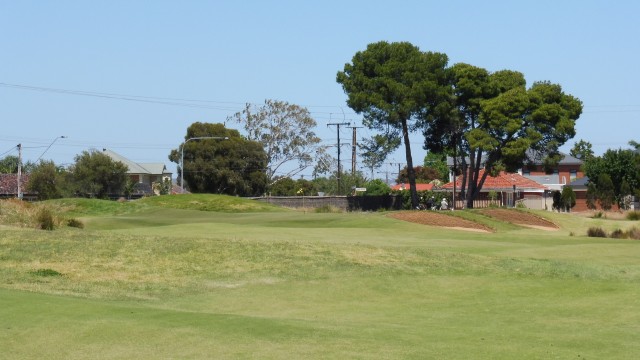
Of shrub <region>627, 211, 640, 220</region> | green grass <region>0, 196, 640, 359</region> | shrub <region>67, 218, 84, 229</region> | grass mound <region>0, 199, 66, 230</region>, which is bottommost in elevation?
green grass <region>0, 196, 640, 359</region>

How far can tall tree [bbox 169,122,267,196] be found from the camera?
10625 centimetres

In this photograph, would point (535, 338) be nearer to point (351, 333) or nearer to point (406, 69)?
point (351, 333)

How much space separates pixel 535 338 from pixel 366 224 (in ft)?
104

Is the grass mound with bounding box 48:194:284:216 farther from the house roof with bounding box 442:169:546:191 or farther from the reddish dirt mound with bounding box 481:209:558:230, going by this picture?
the house roof with bounding box 442:169:546:191

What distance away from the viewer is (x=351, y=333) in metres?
14.1

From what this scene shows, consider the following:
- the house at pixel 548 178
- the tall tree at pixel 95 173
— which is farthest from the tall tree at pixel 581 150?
the tall tree at pixel 95 173

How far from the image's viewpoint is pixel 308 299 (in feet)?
63.2

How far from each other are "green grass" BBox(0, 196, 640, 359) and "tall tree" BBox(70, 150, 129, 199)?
7051 cm

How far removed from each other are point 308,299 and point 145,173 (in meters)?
109

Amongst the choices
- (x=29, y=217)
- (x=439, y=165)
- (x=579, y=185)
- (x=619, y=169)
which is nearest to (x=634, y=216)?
(x=619, y=169)

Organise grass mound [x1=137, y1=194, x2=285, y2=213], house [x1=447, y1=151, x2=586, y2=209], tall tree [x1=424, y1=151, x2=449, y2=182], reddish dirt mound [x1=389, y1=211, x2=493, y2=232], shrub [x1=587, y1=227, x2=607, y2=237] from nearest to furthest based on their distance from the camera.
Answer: shrub [x1=587, y1=227, x2=607, y2=237], reddish dirt mound [x1=389, y1=211, x2=493, y2=232], grass mound [x1=137, y1=194, x2=285, y2=213], house [x1=447, y1=151, x2=586, y2=209], tall tree [x1=424, y1=151, x2=449, y2=182]

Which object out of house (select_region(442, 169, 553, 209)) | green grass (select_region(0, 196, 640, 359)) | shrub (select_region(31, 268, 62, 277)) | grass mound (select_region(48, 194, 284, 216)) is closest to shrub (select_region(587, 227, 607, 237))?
green grass (select_region(0, 196, 640, 359))

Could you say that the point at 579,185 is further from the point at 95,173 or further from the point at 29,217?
the point at 29,217

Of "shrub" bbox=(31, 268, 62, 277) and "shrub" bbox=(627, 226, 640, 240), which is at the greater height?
"shrub" bbox=(31, 268, 62, 277)
